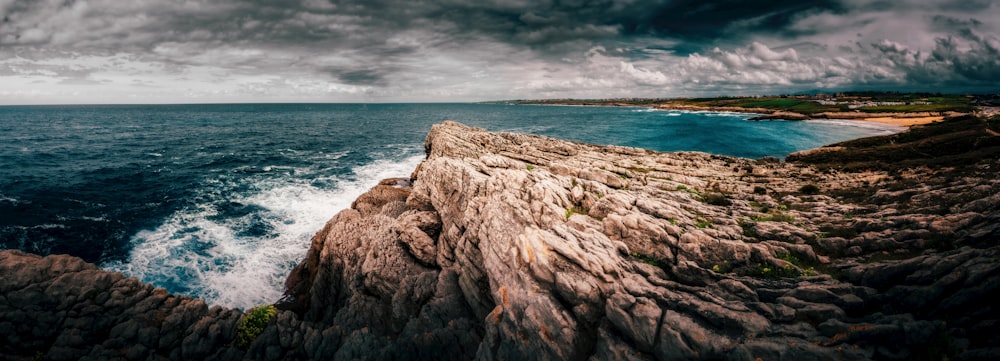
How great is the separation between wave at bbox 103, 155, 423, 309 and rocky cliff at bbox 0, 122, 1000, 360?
16.4 feet

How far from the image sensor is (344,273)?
81.5ft

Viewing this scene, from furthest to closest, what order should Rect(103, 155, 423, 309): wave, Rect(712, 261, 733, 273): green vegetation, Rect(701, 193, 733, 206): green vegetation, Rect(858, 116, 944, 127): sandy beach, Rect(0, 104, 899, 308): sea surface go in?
Rect(858, 116, 944, 127): sandy beach
Rect(0, 104, 899, 308): sea surface
Rect(103, 155, 423, 309): wave
Rect(701, 193, 733, 206): green vegetation
Rect(712, 261, 733, 273): green vegetation

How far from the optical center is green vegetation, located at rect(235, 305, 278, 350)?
59.2 feet

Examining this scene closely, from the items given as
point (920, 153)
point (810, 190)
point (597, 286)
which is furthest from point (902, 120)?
point (597, 286)

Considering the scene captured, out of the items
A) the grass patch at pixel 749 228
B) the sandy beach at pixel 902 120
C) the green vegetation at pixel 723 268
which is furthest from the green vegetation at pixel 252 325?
the sandy beach at pixel 902 120

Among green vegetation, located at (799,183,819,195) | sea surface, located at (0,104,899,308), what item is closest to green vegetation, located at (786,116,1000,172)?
green vegetation, located at (799,183,819,195)

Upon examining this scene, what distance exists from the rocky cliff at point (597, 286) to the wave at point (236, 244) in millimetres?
5010

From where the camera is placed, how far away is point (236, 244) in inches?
1347

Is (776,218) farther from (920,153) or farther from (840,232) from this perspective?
(920,153)

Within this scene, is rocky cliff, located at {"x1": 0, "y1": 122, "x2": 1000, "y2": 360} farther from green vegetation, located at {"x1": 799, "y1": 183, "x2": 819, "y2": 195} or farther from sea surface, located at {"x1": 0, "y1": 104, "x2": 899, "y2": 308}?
sea surface, located at {"x1": 0, "y1": 104, "x2": 899, "y2": 308}

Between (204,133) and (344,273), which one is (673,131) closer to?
(344,273)

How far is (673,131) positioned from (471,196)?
11460cm

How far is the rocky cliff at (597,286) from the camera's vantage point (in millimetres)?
10734

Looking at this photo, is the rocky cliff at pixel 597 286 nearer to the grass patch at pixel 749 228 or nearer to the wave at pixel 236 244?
the grass patch at pixel 749 228
